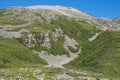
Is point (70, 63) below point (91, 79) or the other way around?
the other way around

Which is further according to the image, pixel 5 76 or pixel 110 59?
pixel 110 59

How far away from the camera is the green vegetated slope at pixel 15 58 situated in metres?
136

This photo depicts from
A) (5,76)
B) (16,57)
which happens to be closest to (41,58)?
Answer: (16,57)

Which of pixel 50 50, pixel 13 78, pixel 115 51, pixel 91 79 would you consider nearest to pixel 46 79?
pixel 13 78

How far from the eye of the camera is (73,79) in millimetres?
98375

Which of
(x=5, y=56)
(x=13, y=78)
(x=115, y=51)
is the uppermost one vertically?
(x=115, y=51)

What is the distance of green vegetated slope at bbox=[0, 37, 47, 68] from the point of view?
13575cm

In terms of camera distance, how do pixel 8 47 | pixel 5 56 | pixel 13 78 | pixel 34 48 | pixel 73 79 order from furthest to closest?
pixel 34 48
pixel 8 47
pixel 5 56
pixel 73 79
pixel 13 78

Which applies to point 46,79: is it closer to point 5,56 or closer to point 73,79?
point 73,79

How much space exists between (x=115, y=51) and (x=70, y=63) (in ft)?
92.3

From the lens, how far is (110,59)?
16075 centimetres

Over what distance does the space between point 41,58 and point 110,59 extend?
38.8 m

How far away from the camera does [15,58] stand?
5881 inches

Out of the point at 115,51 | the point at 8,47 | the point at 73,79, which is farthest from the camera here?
the point at 115,51
